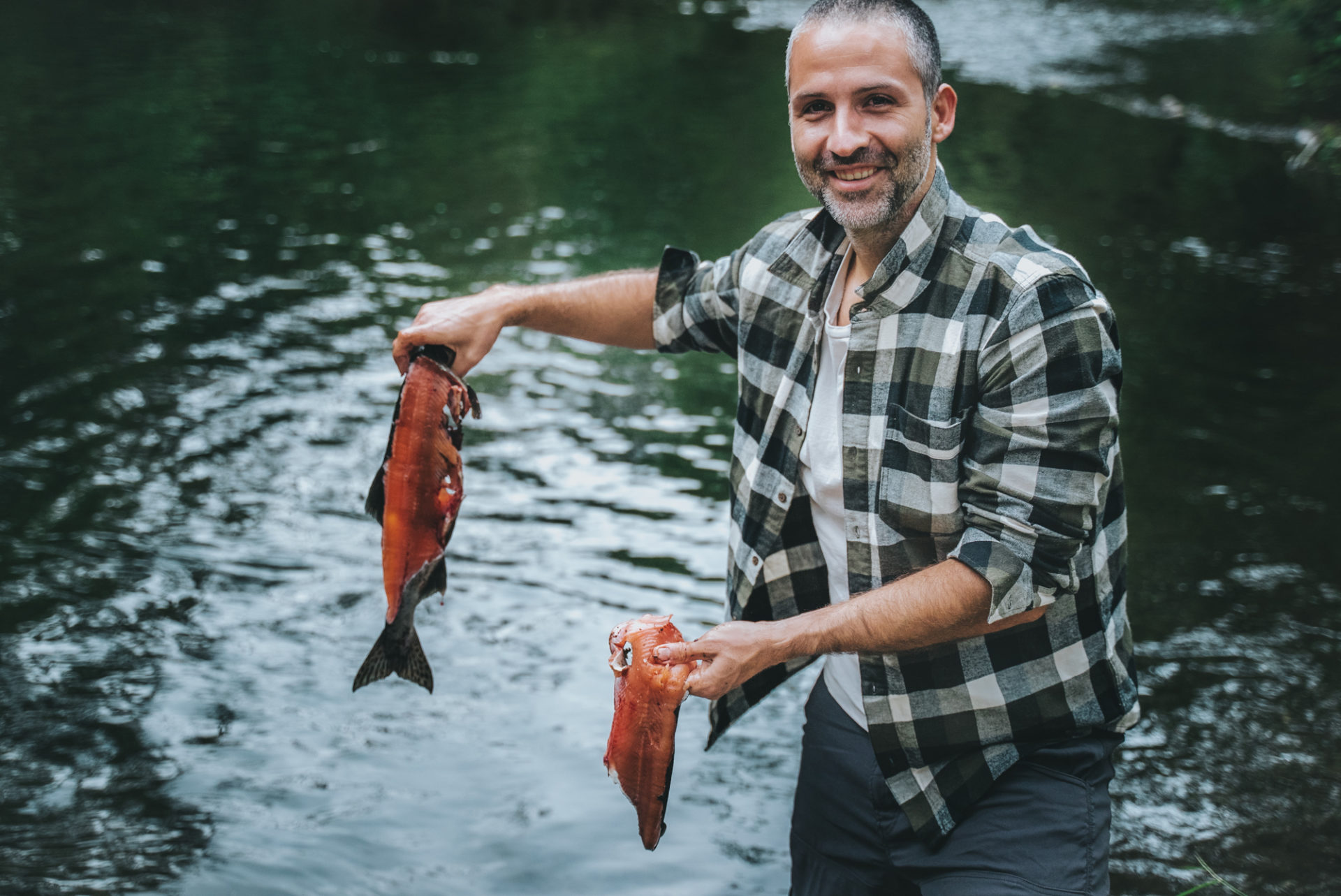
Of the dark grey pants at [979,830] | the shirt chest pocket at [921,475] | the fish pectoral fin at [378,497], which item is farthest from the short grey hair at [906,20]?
the dark grey pants at [979,830]

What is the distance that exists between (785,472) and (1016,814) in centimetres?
105

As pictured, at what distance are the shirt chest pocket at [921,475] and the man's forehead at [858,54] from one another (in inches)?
31.5

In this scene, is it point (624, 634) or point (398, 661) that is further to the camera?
point (398, 661)

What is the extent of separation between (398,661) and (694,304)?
4.57ft

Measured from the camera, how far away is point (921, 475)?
2859mm

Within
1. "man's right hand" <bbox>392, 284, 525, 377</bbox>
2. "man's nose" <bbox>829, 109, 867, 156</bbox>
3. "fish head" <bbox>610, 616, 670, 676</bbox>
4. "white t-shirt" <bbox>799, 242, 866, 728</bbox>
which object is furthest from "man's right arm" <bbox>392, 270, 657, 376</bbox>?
"man's nose" <bbox>829, 109, 867, 156</bbox>

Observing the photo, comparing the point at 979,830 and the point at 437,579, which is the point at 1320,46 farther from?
the point at 437,579

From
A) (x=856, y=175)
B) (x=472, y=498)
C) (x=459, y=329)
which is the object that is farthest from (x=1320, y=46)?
(x=459, y=329)

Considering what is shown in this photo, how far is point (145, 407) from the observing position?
9234 millimetres

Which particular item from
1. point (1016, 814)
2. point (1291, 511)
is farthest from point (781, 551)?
point (1291, 511)

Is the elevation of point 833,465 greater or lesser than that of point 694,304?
lesser

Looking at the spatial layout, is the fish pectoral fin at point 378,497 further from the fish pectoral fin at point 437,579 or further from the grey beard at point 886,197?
the grey beard at point 886,197

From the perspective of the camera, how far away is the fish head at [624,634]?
3029 millimetres

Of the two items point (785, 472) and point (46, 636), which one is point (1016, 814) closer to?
point (785, 472)
